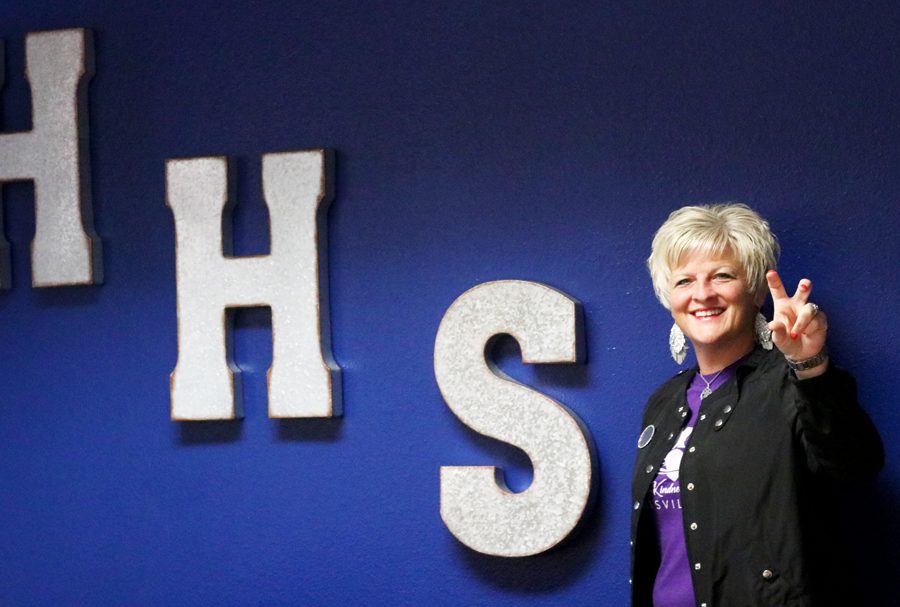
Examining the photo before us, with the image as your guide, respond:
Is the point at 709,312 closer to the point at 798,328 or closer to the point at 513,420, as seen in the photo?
the point at 798,328

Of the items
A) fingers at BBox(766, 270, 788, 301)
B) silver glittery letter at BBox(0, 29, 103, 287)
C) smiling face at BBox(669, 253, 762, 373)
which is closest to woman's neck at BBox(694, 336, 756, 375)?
smiling face at BBox(669, 253, 762, 373)

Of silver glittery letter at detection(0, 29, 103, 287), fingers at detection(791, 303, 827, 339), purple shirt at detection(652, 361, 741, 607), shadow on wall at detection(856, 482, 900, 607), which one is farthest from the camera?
silver glittery letter at detection(0, 29, 103, 287)

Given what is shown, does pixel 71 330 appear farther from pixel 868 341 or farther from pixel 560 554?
pixel 868 341

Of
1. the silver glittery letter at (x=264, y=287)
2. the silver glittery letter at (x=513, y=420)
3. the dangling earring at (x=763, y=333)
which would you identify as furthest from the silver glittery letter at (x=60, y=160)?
the dangling earring at (x=763, y=333)

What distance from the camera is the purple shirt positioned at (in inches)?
109

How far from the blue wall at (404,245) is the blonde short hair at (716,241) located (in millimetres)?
211

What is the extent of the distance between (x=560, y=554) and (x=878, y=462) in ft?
3.17

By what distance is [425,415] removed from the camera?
3461mm

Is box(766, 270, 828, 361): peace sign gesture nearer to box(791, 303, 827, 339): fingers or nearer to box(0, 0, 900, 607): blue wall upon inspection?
box(791, 303, 827, 339): fingers

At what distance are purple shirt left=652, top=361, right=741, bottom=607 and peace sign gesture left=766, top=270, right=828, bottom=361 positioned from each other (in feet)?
1.36

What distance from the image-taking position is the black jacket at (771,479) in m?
2.52

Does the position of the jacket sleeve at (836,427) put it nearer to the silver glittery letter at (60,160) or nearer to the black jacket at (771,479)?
the black jacket at (771,479)

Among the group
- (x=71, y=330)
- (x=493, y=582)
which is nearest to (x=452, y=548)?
(x=493, y=582)

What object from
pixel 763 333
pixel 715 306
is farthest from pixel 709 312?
pixel 763 333
